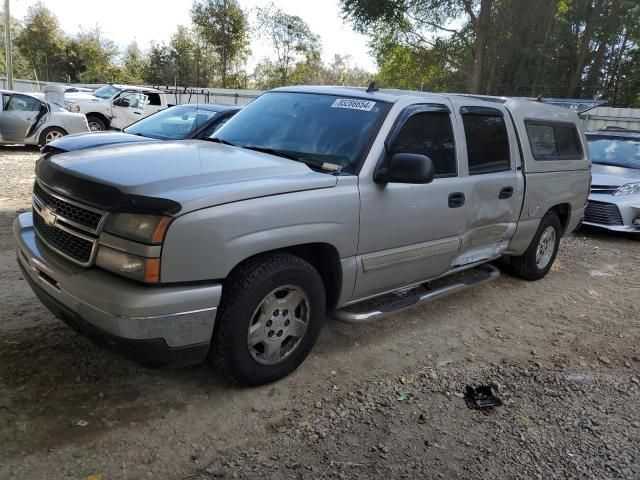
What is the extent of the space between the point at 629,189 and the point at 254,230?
745 cm

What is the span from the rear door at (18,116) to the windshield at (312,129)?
31.7 feet

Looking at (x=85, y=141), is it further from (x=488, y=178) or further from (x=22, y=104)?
(x=22, y=104)

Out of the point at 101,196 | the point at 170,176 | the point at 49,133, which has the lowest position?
the point at 49,133

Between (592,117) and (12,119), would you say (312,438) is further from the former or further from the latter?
(592,117)

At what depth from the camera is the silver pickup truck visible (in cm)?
263

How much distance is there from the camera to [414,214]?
380 centimetres

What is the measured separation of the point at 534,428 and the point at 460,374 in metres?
0.67

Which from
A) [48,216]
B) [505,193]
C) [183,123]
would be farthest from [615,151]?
[48,216]

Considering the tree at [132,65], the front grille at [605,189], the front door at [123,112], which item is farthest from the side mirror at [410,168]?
the tree at [132,65]

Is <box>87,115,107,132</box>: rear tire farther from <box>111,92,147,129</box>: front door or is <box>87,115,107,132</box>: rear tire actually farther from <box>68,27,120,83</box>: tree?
<box>68,27,120,83</box>: tree

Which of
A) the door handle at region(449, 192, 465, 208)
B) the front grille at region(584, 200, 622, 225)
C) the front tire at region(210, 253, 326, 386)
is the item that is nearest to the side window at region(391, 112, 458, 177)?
the door handle at region(449, 192, 465, 208)

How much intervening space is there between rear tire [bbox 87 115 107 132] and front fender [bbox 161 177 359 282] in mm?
13823

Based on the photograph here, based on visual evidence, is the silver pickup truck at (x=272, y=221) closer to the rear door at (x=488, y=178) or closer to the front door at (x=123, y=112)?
the rear door at (x=488, y=178)

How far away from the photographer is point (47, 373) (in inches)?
126
